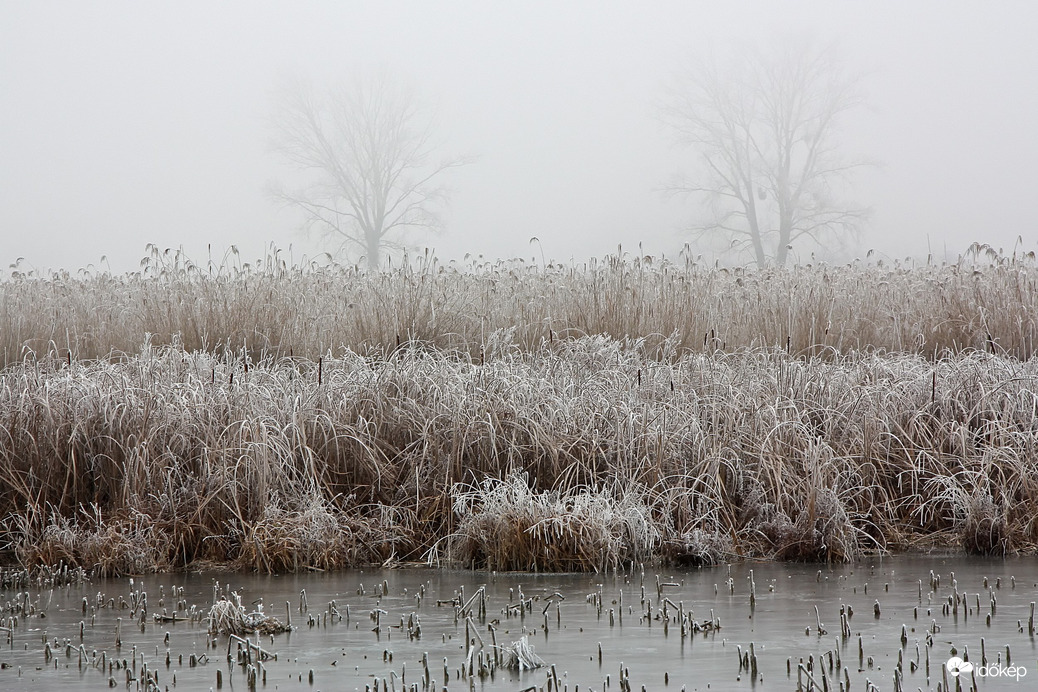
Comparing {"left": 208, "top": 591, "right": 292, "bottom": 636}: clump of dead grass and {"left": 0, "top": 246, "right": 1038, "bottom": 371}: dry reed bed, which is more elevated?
{"left": 0, "top": 246, "right": 1038, "bottom": 371}: dry reed bed

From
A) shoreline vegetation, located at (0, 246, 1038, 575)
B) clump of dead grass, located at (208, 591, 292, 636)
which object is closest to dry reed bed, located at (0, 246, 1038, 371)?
shoreline vegetation, located at (0, 246, 1038, 575)

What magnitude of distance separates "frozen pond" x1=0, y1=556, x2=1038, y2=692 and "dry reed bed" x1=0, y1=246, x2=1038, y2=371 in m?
3.57

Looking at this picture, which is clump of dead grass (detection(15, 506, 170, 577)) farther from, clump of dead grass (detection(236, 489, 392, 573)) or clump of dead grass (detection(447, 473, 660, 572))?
clump of dead grass (detection(447, 473, 660, 572))

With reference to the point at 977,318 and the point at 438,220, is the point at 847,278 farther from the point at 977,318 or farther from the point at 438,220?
the point at 438,220

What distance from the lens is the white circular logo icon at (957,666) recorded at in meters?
3.17

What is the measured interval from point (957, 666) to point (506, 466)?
10.2 ft

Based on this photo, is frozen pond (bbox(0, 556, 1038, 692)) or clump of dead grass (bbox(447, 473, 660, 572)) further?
clump of dead grass (bbox(447, 473, 660, 572))

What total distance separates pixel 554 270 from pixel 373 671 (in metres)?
8.26

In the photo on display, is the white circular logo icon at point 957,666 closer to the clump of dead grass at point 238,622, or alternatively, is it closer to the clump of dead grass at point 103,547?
the clump of dead grass at point 238,622

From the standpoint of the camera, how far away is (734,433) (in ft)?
19.7

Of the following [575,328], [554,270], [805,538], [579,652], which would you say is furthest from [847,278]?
[579,652]

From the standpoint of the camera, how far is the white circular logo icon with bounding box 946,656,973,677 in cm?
317

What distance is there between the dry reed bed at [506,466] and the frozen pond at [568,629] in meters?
0.28

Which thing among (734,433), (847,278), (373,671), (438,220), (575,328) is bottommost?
(373,671)
